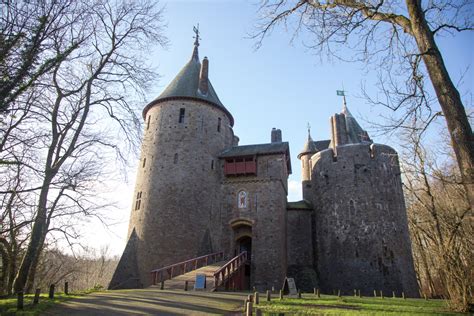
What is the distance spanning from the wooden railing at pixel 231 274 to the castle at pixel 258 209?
5.14 ft

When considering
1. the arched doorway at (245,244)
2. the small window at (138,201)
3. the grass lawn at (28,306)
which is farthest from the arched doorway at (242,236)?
the grass lawn at (28,306)

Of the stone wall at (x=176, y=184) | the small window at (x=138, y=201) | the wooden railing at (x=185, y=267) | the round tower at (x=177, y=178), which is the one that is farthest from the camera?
the small window at (x=138, y=201)

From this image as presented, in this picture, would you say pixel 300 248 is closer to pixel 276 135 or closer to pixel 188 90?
pixel 276 135

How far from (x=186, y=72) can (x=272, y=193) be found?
39.1 ft

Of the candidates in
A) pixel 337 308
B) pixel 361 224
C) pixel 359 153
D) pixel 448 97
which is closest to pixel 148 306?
pixel 337 308

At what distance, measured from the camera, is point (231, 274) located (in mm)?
16719

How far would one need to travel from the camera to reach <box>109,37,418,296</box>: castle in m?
20.3

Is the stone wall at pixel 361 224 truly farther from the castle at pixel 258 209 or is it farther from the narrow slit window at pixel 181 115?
the narrow slit window at pixel 181 115

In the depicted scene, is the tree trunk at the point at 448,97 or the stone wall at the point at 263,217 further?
the stone wall at the point at 263,217

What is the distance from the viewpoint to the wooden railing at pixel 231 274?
14828mm

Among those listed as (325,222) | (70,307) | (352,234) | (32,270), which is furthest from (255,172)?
(70,307)

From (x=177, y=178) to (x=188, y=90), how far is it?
691 centimetres

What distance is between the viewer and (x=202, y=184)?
22297mm

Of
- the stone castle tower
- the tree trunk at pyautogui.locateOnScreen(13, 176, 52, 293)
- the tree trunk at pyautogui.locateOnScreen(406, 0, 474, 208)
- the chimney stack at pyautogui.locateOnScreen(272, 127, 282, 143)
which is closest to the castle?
the stone castle tower
